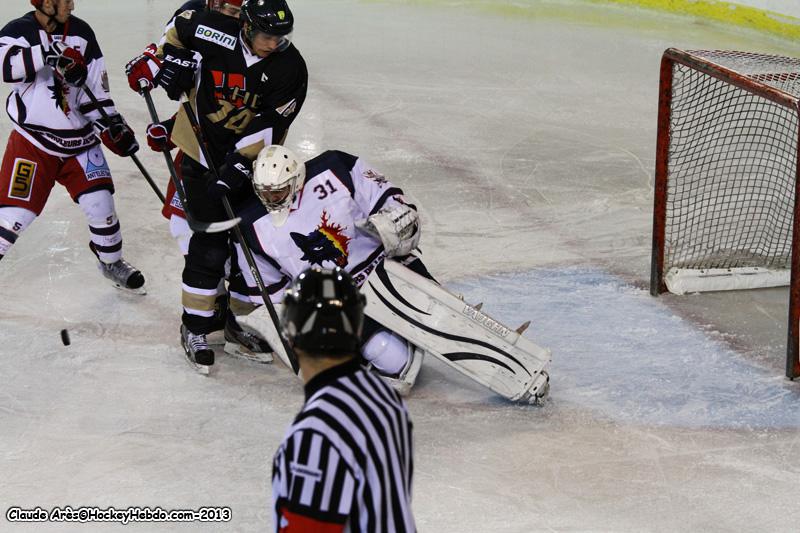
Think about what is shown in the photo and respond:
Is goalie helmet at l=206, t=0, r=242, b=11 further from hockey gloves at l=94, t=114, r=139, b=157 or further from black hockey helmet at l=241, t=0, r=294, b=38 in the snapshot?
hockey gloves at l=94, t=114, r=139, b=157

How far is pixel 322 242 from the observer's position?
3357 millimetres

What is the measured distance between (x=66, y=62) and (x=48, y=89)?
0.51 ft

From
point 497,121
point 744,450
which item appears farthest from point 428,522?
point 497,121

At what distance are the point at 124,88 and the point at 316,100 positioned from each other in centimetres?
114

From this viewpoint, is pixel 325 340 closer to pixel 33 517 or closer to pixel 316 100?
pixel 33 517

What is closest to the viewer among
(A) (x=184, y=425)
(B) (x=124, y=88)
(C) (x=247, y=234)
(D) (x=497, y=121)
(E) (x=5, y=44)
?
(A) (x=184, y=425)

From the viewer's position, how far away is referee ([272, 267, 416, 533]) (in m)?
1.52

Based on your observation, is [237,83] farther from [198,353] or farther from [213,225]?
[198,353]

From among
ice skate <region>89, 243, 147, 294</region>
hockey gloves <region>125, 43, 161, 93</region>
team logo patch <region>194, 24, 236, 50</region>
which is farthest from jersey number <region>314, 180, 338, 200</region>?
ice skate <region>89, 243, 147, 294</region>

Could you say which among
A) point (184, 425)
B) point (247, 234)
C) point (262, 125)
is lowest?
point (184, 425)

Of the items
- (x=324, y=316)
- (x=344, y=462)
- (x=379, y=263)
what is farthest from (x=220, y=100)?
(x=344, y=462)

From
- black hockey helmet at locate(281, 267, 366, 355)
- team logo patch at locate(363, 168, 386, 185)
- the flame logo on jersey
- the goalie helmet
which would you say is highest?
the goalie helmet

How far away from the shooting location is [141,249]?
179 inches

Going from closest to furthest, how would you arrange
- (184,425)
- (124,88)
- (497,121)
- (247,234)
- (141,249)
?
(184,425) < (247,234) < (141,249) < (497,121) < (124,88)
